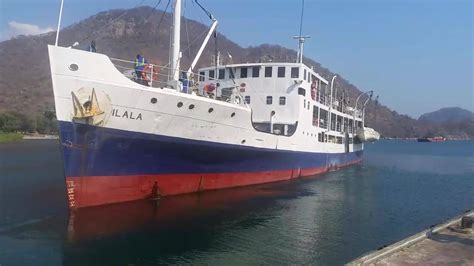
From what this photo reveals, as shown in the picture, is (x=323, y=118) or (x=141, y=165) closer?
(x=141, y=165)

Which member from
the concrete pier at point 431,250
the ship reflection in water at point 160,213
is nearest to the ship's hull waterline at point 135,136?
the ship reflection in water at point 160,213

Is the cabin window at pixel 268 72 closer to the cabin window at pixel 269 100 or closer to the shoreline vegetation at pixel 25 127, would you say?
the cabin window at pixel 269 100

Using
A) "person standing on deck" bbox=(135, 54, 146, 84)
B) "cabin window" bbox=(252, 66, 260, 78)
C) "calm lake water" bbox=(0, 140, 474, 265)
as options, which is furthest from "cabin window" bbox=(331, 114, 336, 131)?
"person standing on deck" bbox=(135, 54, 146, 84)

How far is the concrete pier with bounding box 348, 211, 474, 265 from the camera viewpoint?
28.0 feet

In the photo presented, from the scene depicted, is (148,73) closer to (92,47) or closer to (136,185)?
(92,47)

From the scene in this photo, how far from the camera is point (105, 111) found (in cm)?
1630

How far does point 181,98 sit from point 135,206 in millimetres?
4880

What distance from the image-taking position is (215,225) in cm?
1578

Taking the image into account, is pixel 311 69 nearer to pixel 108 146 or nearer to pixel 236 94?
pixel 236 94

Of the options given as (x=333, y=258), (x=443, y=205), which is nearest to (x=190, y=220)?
(x=333, y=258)

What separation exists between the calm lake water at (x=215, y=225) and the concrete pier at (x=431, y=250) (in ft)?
9.37

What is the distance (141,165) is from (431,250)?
1188 centimetres

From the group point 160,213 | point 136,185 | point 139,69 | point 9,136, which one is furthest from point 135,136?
point 9,136

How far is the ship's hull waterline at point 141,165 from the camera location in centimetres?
1619
